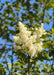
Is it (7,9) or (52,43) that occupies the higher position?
(7,9)

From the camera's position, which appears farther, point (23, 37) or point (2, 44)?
point (2, 44)

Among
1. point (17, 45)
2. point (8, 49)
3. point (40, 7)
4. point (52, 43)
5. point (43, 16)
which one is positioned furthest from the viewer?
point (40, 7)

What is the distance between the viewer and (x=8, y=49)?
3.56m

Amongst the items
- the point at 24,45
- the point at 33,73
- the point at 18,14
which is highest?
the point at 18,14

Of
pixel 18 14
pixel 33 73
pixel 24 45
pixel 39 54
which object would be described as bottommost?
pixel 33 73

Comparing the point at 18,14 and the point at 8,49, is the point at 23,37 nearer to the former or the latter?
the point at 8,49

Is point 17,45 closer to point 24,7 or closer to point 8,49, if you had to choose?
point 8,49

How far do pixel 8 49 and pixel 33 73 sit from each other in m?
1.12

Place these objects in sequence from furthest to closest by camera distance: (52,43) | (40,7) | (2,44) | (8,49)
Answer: (40,7), (2,44), (8,49), (52,43)

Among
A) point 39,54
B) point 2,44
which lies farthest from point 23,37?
point 2,44

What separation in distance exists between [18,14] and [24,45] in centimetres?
236

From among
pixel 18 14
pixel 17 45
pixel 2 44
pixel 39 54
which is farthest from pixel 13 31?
pixel 39 54

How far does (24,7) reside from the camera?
5.13 metres

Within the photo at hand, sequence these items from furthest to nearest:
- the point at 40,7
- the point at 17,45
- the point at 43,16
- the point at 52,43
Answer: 1. the point at 40,7
2. the point at 43,16
3. the point at 17,45
4. the point at 52,43
